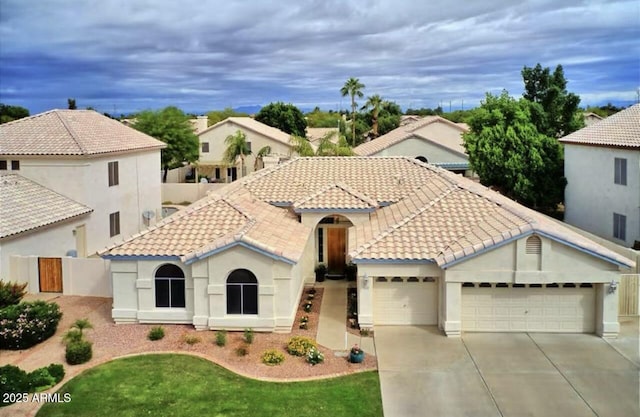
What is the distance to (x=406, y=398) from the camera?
17250mm

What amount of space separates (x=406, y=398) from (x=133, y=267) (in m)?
11.4

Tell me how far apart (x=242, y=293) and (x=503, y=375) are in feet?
30.3

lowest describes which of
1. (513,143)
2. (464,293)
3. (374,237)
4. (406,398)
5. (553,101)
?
(406,398)

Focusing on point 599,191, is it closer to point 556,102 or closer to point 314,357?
point 556,102

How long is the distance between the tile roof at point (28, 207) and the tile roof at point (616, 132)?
29136mm

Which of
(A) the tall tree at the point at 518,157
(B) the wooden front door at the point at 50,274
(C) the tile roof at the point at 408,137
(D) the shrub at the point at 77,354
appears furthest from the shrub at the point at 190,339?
(C) the tile roof at the point at 408,137

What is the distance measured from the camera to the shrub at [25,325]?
2081 centimetres

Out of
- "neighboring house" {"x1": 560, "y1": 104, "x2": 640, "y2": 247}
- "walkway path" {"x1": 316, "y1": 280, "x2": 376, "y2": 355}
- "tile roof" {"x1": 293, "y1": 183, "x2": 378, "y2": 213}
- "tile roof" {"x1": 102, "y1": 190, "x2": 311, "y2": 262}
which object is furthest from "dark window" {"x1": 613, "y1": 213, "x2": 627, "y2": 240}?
"tile roof" {"x1": 102, "y1": 190, "x2": 311, "y2": 262}

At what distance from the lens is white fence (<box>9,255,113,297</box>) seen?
26.8 m

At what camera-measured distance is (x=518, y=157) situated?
45.0 metres

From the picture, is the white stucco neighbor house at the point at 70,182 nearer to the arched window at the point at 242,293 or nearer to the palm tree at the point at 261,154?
the arched window at the point at 242,293

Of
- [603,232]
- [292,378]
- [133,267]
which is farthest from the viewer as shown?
[603,232]

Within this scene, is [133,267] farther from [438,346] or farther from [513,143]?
[513,143]

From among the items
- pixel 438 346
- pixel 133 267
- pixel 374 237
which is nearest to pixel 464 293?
pixel 438 346
